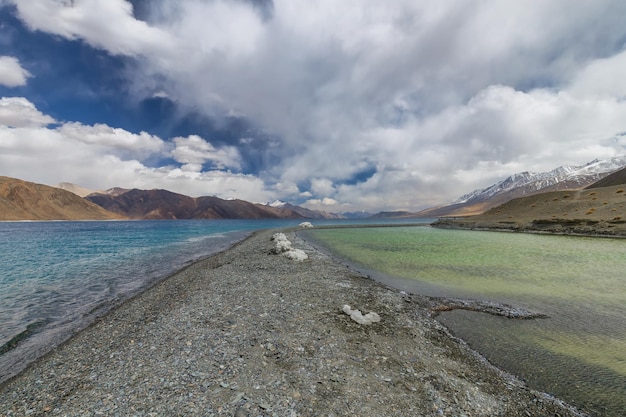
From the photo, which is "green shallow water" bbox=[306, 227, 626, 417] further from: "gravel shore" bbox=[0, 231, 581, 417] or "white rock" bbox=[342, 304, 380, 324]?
"white rock" bbox=[342, 304, 380, 324]

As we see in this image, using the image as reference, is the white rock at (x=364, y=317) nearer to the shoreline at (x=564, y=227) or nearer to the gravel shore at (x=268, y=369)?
the gravel shore at (x=268, y=369)

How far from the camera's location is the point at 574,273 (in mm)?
20844

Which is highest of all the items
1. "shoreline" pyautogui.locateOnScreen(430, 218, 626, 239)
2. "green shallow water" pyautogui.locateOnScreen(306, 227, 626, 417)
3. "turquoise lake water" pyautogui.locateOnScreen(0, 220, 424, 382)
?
"shoreline" pyautogui.locateOnScreen(430, 218, 626, 239)

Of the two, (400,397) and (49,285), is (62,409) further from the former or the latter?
(49,285)

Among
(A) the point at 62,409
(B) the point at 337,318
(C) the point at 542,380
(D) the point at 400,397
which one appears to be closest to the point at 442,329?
(C) the point at 542,380

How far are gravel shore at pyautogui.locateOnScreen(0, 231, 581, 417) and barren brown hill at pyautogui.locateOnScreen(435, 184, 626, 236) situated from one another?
61.0m

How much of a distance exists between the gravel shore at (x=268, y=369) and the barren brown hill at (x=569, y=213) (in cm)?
6104

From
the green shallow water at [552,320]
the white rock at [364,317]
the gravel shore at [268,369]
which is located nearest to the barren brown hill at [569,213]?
the green shallow water at [552,320]

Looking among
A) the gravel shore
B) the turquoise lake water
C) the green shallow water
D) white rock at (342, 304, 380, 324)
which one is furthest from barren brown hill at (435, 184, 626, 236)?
the turquoise lake water

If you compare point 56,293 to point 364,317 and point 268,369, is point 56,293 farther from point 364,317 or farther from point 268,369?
point 364,317

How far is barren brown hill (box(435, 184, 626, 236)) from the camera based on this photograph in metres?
50.1

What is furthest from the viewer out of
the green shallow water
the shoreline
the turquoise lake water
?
the shoreline

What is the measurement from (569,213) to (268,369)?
84351 millimetres

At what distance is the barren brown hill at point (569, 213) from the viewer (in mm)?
50094
